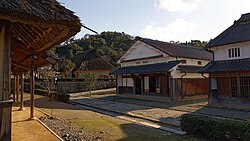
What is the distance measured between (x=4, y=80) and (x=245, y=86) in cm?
1586

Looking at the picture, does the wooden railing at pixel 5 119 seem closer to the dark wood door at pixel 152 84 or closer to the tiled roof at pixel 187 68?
the tiled roof at pixel 187 68

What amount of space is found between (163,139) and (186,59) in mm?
16265

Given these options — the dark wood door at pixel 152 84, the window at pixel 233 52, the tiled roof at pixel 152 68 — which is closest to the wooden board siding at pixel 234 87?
the window at pixel 233 52

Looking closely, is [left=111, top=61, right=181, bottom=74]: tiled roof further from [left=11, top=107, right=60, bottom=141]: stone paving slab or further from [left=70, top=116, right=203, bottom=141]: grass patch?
[left=11, top=107, right=60, bottom=141]: stone paving slab

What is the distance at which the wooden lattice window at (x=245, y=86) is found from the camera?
52.5 feet

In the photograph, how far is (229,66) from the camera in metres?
16.8

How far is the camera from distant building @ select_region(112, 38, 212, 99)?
2131cm

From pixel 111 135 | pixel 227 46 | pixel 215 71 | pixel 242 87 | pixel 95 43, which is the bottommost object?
pixel 111 135

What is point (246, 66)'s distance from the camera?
15.6 meters

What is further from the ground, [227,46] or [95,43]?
[95,43]

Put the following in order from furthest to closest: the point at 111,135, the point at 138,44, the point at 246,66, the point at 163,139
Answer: the point at 138,44 < the point at 246,66 < the point at 111,135 < the point at 163,139

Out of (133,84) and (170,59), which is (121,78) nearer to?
(133,84)

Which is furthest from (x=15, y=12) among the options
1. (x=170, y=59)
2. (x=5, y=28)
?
(x=170, y=59)

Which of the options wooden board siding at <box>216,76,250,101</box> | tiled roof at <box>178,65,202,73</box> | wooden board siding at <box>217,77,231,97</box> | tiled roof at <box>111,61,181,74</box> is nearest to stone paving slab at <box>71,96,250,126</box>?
wooden board siding at <box>217,77,231,97</box>
